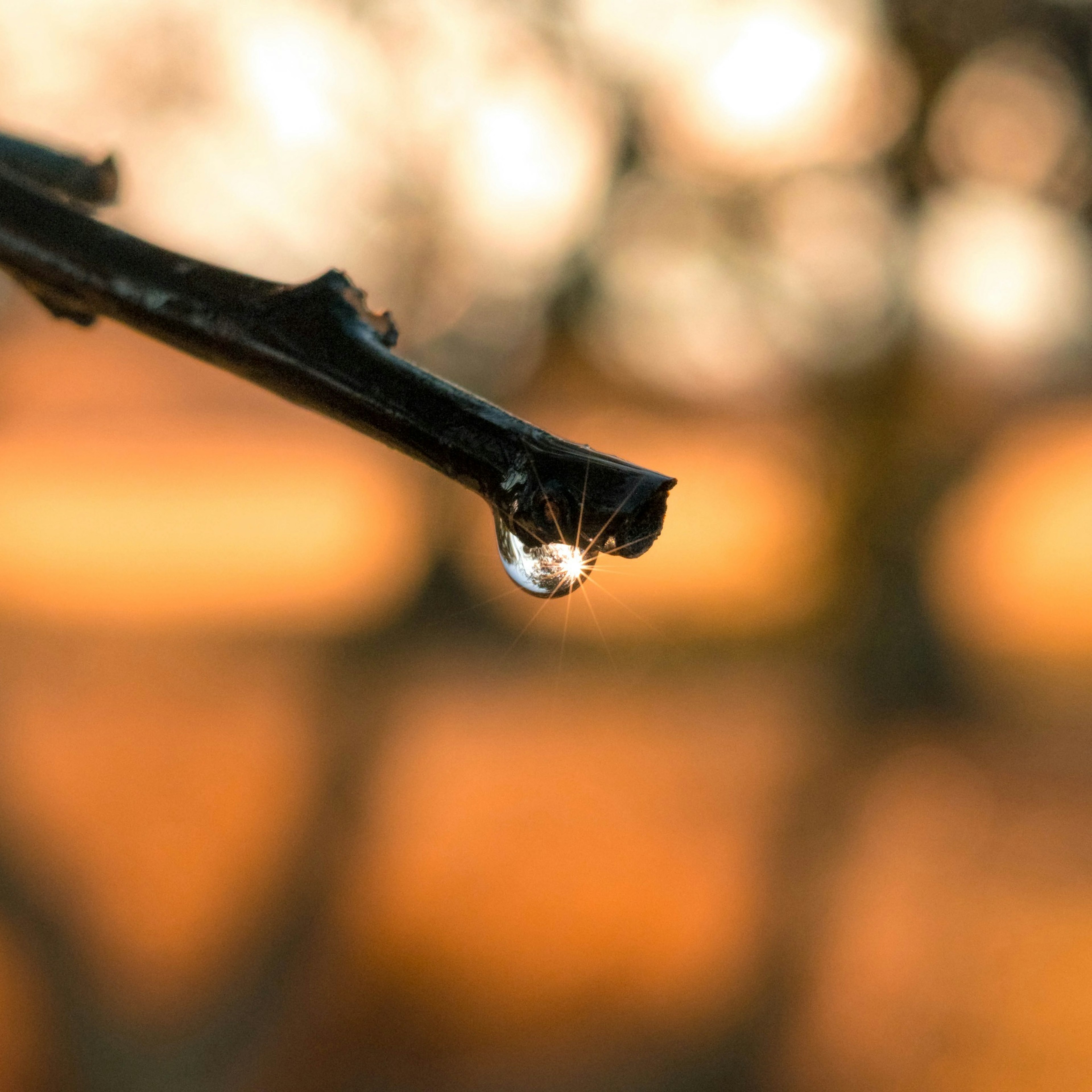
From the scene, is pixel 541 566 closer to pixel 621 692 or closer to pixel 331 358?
pixel 331 358

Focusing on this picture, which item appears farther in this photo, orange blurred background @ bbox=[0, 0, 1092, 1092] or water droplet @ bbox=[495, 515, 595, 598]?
orange blurred background @ bbox=[0, 0, 1092, 1092]

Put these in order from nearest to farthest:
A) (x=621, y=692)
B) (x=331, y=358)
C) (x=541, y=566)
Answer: (x=331, y=358) → (x=541, y=566) → (x=621, y=692)

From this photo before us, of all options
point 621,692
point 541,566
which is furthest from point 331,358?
point 621,692

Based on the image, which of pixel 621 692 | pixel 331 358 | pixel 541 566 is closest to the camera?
pixel 331 358

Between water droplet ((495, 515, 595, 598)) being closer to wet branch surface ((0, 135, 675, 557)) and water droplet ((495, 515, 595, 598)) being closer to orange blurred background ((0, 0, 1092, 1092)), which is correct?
wet branch surface ((0, 135, 675, 557))

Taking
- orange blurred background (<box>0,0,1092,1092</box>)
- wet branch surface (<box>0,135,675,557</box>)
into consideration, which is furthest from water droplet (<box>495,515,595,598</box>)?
orange blurred background (<box>0,0,1092,1092</box>)

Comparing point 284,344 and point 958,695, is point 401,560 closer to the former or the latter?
point 958,695

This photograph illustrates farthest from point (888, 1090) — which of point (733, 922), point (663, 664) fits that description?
point (663, 664)
